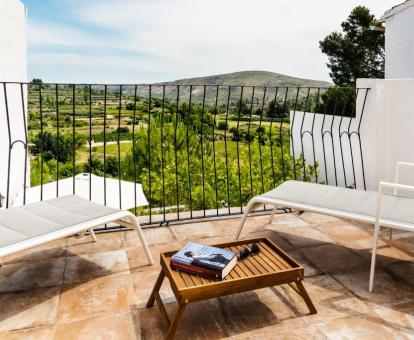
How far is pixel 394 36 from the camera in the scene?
37.6 feet

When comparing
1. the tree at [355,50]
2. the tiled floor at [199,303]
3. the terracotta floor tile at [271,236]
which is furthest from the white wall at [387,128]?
the tree at [355,50]

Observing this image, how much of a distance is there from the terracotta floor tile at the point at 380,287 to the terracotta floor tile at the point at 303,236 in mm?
552

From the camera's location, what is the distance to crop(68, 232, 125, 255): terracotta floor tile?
10.0ft

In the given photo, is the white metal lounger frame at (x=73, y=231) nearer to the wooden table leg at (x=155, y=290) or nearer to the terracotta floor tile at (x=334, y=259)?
the wooden table leg at (x=155, y=290)

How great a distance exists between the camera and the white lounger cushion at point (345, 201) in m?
2.51

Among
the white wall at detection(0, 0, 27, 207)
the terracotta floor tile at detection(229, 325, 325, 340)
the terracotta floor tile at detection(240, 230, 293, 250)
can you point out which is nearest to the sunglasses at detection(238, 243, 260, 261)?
the terracotta floor tile at detection(229, 325, 325, 340)

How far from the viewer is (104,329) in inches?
80.0

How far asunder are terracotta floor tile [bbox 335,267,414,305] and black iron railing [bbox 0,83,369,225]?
3.85ft

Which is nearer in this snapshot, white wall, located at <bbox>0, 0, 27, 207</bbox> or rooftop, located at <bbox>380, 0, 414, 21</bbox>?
white wall, located at <bbox>0, 0, 27, 207</bbox>

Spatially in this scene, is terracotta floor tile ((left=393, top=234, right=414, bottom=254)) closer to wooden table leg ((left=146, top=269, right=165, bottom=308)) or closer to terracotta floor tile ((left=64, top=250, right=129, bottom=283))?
wooden table leg ((left=146, top=269, right=165, bottom=308))

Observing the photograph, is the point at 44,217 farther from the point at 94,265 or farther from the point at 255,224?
the point at 255,224

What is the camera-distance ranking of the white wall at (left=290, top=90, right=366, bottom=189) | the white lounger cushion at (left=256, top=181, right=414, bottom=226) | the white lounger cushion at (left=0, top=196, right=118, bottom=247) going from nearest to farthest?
the white lounger cushion at (left=0, top=196, right=118, bottom=247) → the white lounger cushion at (left=256, top=181, right=414, bottom=226) → the white wall at (left=290, top=90, right=366, bottom=189)

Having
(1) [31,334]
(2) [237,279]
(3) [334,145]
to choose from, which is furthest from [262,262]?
(3) [334,145]

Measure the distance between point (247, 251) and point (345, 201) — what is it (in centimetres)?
102
